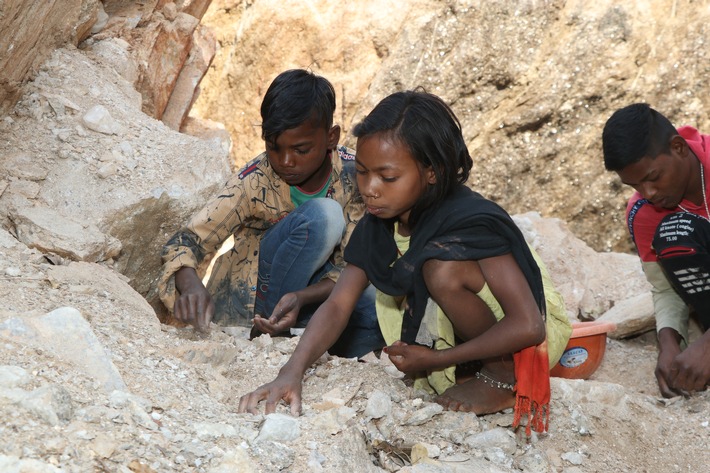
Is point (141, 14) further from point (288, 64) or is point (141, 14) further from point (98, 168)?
point (288, 64)

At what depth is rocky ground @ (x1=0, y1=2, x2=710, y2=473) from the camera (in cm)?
180

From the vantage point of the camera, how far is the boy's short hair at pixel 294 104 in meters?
2.99

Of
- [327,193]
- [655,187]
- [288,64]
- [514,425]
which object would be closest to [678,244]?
[655,187]

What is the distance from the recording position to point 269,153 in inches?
122

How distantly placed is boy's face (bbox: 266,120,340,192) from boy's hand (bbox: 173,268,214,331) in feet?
1.78

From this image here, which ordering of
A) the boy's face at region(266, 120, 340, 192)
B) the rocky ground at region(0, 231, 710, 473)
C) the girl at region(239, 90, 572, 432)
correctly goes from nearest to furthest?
the rocky ground at region(0, 231, 710, 473) < the girl at region(239, 90, 572, 432) < the boy's face at region(266, 120, 340, 192)

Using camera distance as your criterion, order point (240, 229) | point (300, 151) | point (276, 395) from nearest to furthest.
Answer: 1. point (276, 395)
2. point (300, 151)
3. point (240, 229)

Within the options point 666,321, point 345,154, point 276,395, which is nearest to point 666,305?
point 666,321

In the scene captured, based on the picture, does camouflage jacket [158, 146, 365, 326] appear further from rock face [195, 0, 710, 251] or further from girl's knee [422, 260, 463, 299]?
rock face [195, 0, 710, 251]

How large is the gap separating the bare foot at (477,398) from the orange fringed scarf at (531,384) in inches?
2.7

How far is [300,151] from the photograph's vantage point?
3051 mm

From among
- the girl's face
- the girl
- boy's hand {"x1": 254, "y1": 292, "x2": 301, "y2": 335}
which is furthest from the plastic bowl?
the girl's face

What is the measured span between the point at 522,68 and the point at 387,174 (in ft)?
12.4

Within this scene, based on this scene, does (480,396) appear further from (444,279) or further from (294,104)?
(294,104)
